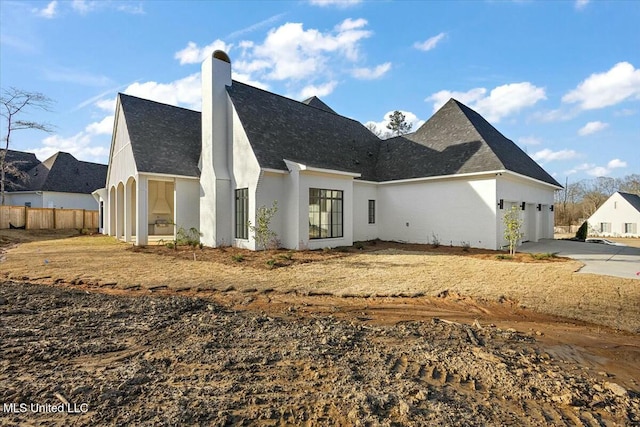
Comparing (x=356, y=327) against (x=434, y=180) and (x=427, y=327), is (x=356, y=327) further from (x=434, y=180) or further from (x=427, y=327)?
(x=434, y=180)

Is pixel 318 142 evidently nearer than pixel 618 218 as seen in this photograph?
Yes

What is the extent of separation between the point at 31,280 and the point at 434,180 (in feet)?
51.0

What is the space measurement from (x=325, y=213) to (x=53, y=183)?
30.1 meters

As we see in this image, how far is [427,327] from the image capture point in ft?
16.4

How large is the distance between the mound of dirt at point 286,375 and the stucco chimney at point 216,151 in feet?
28.5

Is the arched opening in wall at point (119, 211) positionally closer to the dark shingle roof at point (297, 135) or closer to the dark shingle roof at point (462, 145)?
the dark shingle roof at point (297, 135)

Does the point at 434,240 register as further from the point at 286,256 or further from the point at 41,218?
the point at 41,218

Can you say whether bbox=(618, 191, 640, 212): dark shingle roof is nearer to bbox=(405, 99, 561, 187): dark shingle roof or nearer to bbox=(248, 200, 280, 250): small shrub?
bbox=(405, 99, 561, 187): dark shingle roof

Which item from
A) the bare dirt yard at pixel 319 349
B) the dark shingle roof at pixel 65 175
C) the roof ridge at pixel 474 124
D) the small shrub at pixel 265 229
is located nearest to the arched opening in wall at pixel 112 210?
the small shrub at pixel 265 229

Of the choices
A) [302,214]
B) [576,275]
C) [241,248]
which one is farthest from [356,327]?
[241,248]

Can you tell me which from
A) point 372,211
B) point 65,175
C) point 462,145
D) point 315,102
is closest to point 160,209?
point 372,211

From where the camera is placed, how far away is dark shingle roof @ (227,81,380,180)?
44.8 feet

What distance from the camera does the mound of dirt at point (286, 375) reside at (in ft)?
9.12

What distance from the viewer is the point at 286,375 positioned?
3441 millimetres
